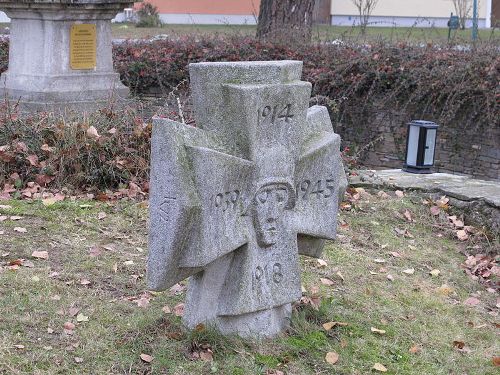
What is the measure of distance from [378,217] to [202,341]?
3.24 m

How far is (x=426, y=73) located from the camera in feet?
37.6

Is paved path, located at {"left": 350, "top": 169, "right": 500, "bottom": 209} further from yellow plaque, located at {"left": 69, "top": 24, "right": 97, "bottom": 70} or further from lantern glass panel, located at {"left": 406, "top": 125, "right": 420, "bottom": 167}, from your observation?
yellow plaque, located at {"left": 69, "top": 24, "right": 97, "bottom": 70}

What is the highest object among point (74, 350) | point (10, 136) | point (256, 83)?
point (256, 83)

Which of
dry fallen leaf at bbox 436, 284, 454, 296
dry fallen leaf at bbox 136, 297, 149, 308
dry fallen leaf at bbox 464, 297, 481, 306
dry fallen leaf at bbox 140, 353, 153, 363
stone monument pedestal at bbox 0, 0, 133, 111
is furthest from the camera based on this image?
stone monument pedestal at bbox 0, 0, 133, 111

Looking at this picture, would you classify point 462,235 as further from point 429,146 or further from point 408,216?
point 429,146

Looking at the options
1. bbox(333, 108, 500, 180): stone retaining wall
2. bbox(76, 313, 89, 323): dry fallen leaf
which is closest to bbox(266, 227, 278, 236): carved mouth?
bbox(76, 313, 89, 323): dry fallen leaf

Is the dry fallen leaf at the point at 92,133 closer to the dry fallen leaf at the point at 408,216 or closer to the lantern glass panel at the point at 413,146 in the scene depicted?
the dry fallen leaf at the point at 408,216

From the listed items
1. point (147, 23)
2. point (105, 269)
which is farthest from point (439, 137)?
point (147, 23)

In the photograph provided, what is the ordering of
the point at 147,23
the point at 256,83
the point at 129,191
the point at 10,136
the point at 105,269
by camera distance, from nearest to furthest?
the point at 256,83 < the point at 105,269 < the point at 129,191 < the point at 10,136 < the point at 147,23

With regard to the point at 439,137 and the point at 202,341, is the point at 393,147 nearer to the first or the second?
the point at 439,137

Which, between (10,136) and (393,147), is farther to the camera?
(393,147)

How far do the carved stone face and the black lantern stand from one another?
4588mm

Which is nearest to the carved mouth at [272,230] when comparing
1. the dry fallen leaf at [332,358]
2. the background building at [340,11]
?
the dry fallen leaf at [332,358]

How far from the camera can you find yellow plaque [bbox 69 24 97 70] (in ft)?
33.9
